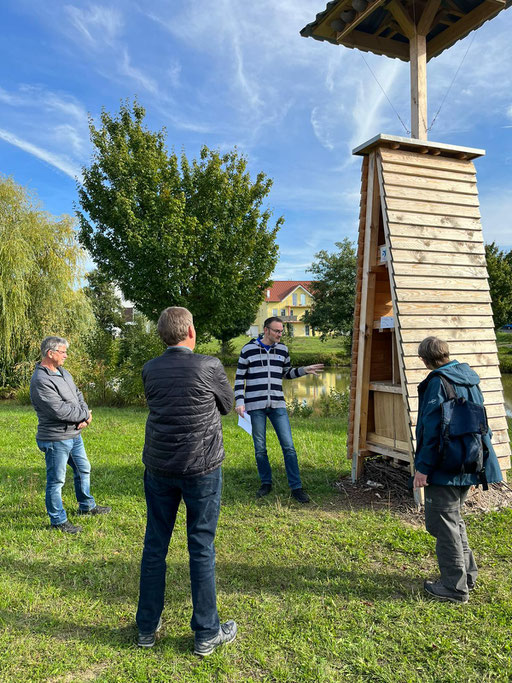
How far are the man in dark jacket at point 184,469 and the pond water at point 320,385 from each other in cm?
1510

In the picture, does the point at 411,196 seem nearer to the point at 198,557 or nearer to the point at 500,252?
the point at 198,557

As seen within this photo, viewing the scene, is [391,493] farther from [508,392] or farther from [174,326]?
[508,392]

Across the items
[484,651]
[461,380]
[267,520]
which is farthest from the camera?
[267,520]

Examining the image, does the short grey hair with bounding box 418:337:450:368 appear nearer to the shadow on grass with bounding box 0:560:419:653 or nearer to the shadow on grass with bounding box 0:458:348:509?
the shadow on grass with bounding box 0:560:419:653

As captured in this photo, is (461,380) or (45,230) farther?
(45,230)

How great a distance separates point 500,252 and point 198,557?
3880 cm

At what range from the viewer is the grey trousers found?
3.30m

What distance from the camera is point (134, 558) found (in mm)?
4125

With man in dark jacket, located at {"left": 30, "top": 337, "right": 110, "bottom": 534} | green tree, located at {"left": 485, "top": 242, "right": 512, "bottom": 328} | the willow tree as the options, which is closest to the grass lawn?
man in dark jacket, located at {"left": 30, "top": 337, "right": 110, "bottom": 534}

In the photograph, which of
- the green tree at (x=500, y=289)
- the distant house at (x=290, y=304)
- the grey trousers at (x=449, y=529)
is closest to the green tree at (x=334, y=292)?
the green tree at (x=500, y=289)

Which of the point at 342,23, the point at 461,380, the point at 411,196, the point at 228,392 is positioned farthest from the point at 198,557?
the point at 342,23

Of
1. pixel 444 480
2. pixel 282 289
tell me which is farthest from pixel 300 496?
pixel 282 289

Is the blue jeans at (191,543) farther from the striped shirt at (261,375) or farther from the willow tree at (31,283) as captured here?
the willow tree at (31,283)

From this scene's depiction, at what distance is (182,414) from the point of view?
283cm
